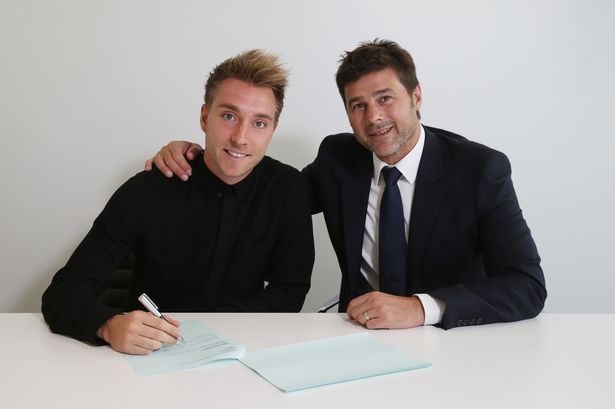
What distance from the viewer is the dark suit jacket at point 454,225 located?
1.76 meters

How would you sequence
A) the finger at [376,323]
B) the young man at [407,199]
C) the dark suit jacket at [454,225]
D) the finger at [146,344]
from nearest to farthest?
the finger at [146,344], the finger at [376,323], the dark suit jacket at [454,225], the young man at [407,199]

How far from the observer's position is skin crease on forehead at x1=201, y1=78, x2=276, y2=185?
1.98 m

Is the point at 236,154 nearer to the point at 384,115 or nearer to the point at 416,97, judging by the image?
the point at 384,115

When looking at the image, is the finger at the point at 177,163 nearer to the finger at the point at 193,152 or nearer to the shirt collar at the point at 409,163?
the finger at the point at 193,152

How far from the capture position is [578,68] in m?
2.74

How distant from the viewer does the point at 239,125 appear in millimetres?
1992

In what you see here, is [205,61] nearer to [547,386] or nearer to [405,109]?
[405,109]

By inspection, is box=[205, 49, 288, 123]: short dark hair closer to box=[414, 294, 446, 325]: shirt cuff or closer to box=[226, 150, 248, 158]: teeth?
box=[226, 150, 248, 158]: teeth

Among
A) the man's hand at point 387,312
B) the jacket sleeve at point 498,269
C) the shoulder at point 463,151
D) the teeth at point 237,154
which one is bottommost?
the man's hand at point 387,312

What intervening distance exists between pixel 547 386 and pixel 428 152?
1.07 m

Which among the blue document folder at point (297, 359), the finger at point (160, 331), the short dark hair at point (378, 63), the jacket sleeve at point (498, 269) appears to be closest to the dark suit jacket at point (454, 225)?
the jacket sleeve at point (498, 269)

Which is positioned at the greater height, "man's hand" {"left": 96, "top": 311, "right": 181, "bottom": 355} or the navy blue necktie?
the navy blue necktie

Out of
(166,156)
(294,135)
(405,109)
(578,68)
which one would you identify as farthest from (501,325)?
(578,68)

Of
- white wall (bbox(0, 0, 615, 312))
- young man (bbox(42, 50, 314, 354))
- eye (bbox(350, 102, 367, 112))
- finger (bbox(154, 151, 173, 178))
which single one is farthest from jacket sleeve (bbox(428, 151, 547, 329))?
finger (bbox(154, 151, 173, 178))
